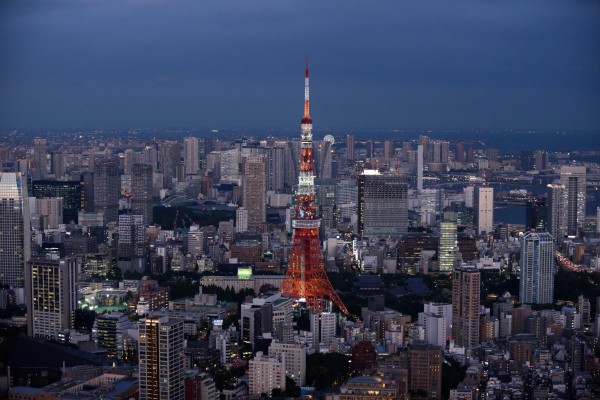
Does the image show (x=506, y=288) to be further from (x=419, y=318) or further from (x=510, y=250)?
(x=419, y=318)

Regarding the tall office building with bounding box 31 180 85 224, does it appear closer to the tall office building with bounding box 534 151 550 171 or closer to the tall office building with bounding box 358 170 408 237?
the tall office building with bounding box 358 170 408 237

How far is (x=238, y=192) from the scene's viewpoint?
787 inches

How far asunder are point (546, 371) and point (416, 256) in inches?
250

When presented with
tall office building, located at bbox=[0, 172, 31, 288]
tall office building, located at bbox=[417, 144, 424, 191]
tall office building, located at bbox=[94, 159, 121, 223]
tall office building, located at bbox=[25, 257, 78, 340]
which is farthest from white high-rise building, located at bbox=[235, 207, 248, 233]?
tall office building, located at bbox=[25, 257, 78, 340]

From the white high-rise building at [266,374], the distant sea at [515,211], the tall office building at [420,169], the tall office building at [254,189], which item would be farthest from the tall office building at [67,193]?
the white high-rise building at [266,374]

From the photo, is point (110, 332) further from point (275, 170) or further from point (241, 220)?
point (275, 170)

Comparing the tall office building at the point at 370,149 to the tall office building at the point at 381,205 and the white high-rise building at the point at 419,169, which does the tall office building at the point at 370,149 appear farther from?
the white high-rise building at the point at 419,169

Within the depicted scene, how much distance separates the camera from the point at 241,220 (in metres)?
17.9

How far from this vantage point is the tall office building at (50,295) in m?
9.76

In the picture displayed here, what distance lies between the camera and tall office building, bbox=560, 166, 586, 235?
43.0 feet

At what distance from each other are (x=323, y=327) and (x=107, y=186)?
28.8 ft

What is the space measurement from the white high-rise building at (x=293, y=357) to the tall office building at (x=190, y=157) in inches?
466

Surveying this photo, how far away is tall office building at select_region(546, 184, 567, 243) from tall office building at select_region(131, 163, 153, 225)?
21.5 ft

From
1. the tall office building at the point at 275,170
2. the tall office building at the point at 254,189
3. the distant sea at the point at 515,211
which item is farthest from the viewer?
the tall office building at the point at 275,170
